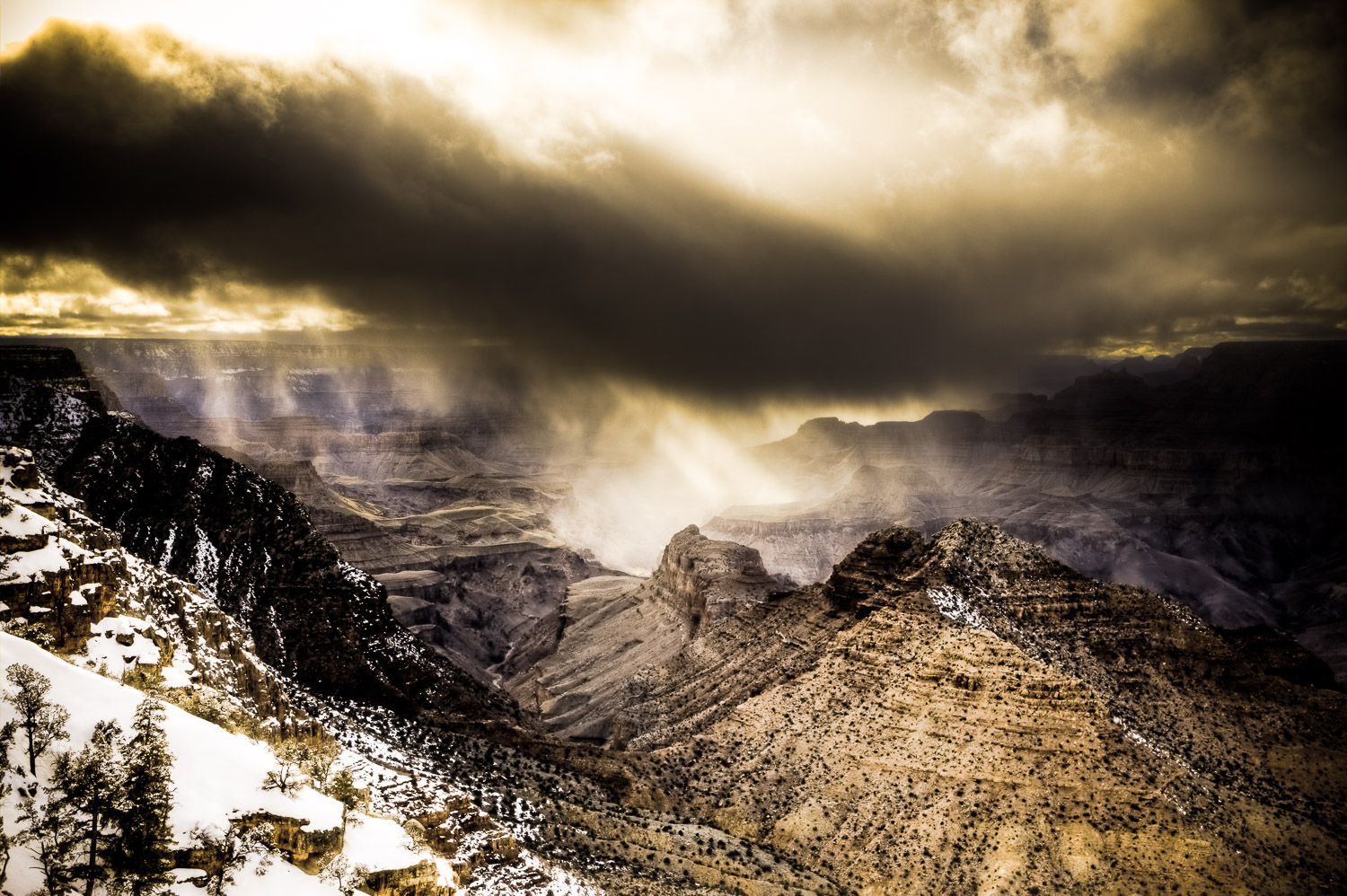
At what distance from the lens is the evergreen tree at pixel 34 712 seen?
76.1ft

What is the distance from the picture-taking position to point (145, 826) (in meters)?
22.7

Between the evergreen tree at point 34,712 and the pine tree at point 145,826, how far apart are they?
2074mm

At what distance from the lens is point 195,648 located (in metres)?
42.0

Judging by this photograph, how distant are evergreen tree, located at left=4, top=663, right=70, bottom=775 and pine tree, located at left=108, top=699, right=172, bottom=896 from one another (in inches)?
81.6

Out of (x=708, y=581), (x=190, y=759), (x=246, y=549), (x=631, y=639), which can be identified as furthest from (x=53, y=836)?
(x=631, y=639)

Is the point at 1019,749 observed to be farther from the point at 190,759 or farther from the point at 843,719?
the point at 190,759

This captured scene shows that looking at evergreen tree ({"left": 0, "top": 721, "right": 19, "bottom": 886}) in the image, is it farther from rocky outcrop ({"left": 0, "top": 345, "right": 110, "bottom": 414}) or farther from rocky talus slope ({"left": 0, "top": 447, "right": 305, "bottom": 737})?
rocky outcrop ({"left": 0, "top": 345, "right": 110, "bottom": 414})

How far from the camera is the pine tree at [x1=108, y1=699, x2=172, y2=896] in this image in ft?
71.9

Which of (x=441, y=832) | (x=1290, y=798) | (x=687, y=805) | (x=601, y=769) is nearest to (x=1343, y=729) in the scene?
(x=1290, y=798)

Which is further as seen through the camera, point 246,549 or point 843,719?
point 246,549

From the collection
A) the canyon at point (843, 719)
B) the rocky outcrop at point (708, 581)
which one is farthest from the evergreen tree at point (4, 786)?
the rocky outcrop at point (708, 581)

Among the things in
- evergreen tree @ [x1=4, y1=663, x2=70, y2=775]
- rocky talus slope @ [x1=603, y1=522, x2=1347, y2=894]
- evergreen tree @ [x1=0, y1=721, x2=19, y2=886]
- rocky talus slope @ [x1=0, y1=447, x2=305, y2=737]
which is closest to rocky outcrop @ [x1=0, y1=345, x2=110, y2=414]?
rocky talus slope @ [x1=0, y1=447, x2=305, y2=737]

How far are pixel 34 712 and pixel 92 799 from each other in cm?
343

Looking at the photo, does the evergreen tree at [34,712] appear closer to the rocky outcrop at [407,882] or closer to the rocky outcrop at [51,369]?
the rocky outcrop at [407,882]
